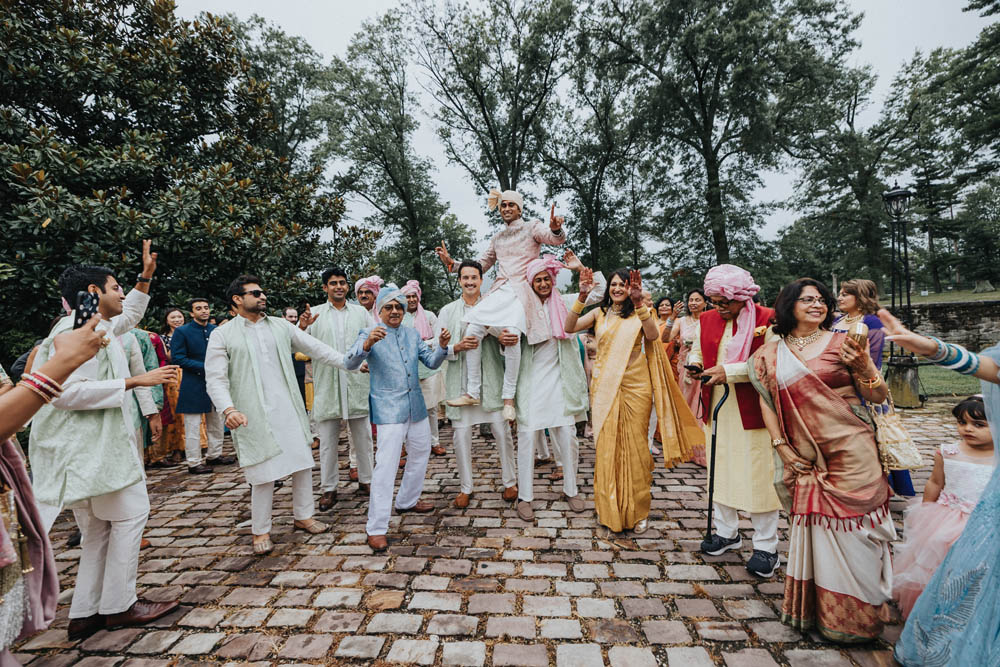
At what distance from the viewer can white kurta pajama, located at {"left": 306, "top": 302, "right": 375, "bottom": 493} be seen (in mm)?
4727

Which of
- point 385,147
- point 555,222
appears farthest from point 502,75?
Answer: point 555,222

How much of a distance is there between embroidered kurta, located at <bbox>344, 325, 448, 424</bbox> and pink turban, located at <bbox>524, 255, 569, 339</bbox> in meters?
1.13

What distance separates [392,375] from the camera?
3.93 meters

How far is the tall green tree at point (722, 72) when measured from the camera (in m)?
15.1

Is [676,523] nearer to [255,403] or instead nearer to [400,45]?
[255,403]

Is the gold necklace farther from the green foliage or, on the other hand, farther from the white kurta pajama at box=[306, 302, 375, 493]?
the green foliage

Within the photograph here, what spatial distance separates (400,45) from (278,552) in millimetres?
22005

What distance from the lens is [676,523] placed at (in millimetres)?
3934

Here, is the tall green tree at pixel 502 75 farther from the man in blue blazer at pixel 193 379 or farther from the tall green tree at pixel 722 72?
the man in blue blazer at pixel 193 379

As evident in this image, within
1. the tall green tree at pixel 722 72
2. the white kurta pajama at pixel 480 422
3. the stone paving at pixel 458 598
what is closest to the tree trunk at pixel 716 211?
the tall green tree at pixel 722 72

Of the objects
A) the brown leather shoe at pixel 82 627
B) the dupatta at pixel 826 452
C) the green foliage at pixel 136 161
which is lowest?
the brown leather shoe at pixel 82 627

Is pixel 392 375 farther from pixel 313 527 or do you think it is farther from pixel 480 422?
pixel 313 527

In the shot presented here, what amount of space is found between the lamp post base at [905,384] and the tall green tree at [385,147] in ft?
59.1

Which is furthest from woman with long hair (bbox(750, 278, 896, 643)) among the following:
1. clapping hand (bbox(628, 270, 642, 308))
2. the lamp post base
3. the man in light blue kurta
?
the lamp post base
